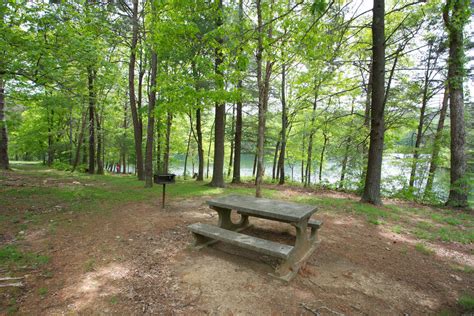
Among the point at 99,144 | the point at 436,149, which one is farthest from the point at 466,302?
the point at 99,144

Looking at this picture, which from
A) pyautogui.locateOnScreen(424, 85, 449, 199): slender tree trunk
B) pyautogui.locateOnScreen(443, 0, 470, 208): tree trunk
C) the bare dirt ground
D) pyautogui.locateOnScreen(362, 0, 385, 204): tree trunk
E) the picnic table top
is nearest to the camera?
the bare dirt ground

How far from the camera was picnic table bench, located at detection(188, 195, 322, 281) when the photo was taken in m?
2.76

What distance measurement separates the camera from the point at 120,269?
112 inches

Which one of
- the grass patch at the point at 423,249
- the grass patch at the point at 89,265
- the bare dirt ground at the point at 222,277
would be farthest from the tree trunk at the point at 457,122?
the grass patch at the point at 89,265

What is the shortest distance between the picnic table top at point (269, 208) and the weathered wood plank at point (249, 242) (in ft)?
1.12

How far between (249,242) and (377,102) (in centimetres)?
602

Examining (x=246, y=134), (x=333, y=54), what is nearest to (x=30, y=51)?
(x=333, y=54)

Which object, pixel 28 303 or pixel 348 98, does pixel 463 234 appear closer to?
pixel 28 303

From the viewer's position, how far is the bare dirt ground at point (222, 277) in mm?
2236

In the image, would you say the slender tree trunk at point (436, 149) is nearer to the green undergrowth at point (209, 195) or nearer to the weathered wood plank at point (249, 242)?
the green undergrowth at point (209, 195)

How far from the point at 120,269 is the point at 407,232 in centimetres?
530

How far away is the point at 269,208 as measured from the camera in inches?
127

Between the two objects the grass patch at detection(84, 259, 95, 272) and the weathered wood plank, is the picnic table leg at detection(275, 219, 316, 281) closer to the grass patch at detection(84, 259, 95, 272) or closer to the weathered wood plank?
the weathered wood plank

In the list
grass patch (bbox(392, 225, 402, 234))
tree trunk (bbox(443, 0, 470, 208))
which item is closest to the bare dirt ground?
grass patch (bbox(392, 225, 402, 234))
